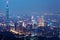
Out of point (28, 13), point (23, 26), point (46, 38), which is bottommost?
point (46, 38)

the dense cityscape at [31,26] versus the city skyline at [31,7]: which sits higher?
the city skyline at [31,7]

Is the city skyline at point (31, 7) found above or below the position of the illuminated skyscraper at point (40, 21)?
above

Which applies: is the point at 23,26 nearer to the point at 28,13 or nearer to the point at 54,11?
the point at 28,13

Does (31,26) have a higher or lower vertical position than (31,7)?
lower

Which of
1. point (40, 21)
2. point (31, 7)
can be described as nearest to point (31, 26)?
point (40, 21)

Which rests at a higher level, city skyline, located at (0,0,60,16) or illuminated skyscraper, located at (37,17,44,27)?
city skyline, located at (0,0,60,16)

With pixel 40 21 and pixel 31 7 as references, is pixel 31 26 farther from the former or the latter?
pixel 31 7

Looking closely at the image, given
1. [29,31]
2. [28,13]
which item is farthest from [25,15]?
[29,31]

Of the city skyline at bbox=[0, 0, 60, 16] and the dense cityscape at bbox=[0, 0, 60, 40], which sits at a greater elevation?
the city skyline at bbox=[0, 0, 60, 16]
